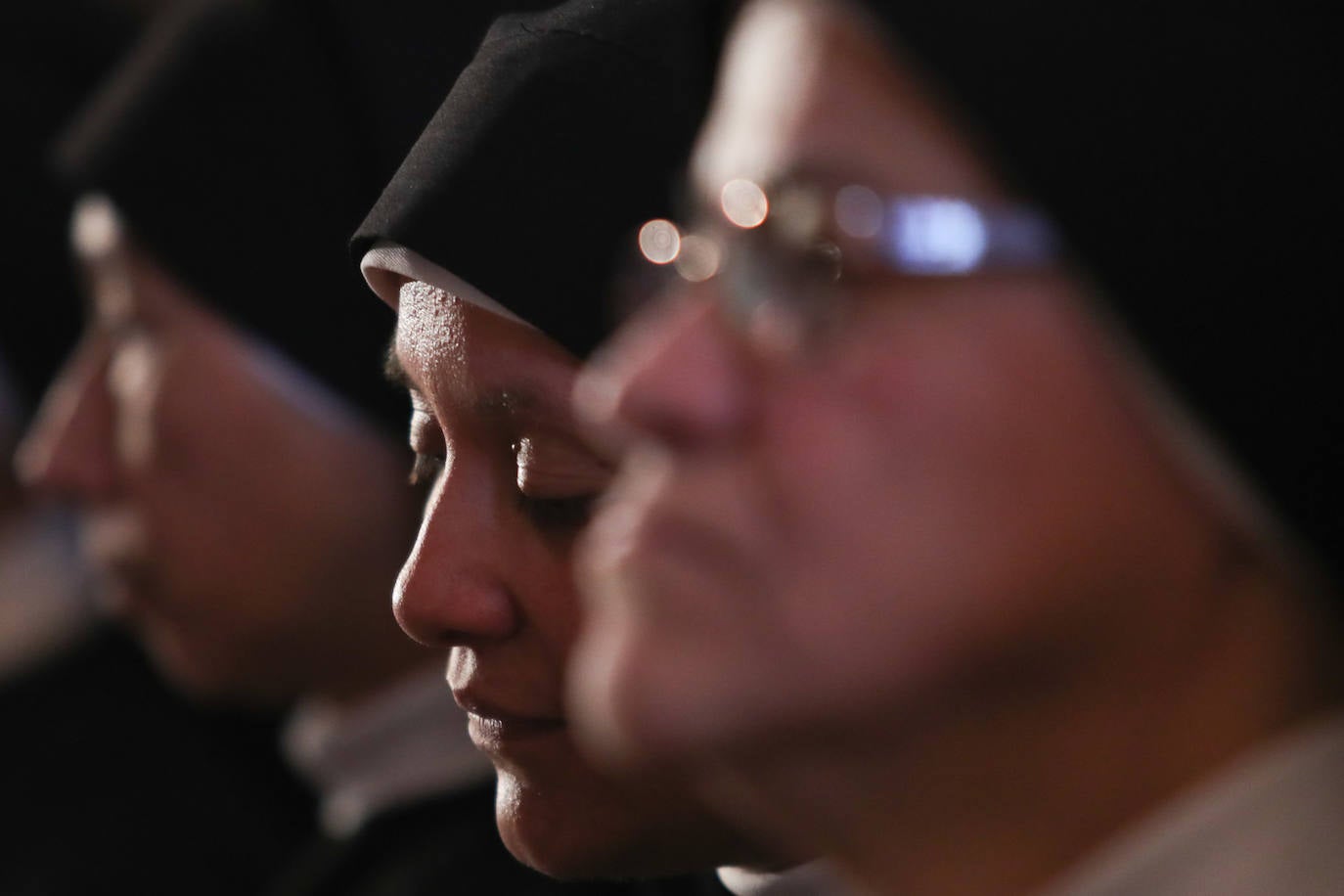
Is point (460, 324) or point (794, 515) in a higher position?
point (794, 515)

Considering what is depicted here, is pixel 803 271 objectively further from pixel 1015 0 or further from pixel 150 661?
pixel 150 661

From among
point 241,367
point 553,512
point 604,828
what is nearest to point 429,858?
point 241,367

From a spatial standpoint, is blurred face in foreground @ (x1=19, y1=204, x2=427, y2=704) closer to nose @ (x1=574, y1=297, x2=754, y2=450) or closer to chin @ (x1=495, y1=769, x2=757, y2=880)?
chin @ (x1=495, y1=769, x2=757, y2=880)

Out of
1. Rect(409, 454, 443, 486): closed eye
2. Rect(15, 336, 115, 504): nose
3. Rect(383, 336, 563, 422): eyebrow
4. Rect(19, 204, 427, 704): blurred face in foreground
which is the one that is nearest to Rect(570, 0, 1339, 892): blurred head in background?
Rect(383, 336, 563, 422): eyebrow

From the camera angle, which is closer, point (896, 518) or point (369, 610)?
point (896, 518)

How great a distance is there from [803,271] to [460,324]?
0.50 m

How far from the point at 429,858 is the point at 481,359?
1.40 metres

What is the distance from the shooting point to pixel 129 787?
3.66m

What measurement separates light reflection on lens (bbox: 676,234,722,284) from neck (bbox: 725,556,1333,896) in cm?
32

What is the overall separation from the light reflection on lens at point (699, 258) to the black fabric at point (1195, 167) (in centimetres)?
18

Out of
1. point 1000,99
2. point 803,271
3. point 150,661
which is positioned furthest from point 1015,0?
point 150,661

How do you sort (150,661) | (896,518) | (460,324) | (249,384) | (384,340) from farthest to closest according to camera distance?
(150,661) → (249,384) → (384,340) → (460,324) → (896,518)

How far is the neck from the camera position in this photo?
3.43 feet

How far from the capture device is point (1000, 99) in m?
1.05
